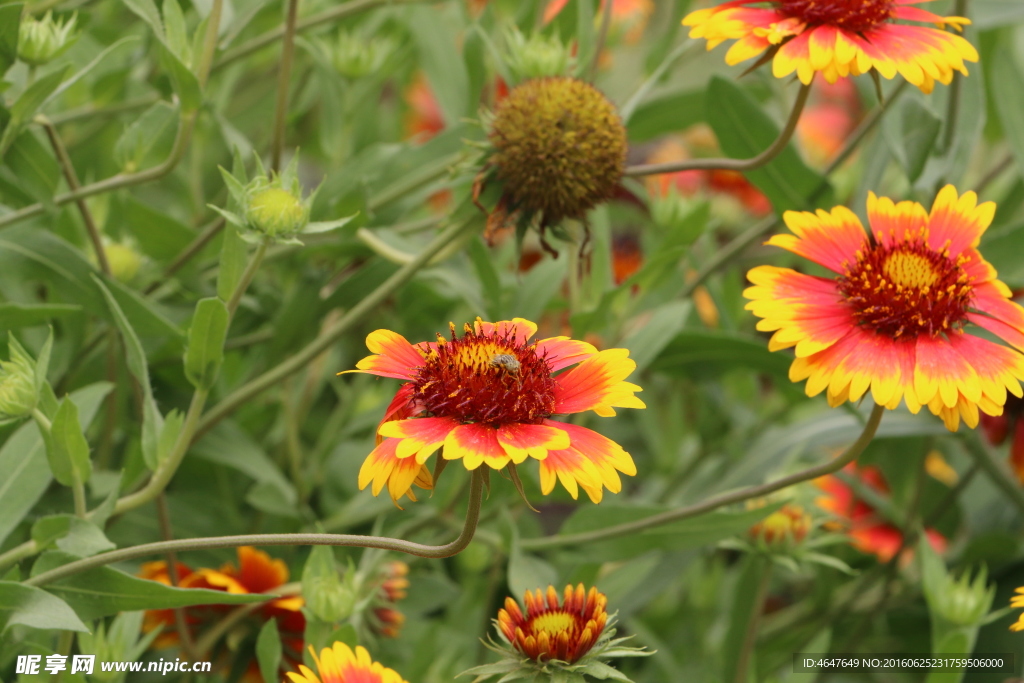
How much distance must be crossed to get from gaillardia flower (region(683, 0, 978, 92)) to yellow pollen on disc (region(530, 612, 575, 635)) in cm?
32

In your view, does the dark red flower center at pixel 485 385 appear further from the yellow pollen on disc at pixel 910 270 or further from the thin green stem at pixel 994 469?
the thin green stem at pixel 994 469

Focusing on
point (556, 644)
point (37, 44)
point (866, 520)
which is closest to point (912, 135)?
point (866, 520)

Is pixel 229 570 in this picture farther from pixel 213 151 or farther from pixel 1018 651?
pixel 1018 651

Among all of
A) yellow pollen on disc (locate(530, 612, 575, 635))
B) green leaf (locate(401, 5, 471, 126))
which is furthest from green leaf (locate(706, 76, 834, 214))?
yellow pollen on disc (locate(530, 612, 575, 635))

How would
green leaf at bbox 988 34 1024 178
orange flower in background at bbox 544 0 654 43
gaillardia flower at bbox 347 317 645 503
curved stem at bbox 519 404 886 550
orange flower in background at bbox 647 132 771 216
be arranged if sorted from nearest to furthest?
1. gaillardia flower at bbox 347 317 645 503
2. curved stem at bbox 519 404 886 550
3. green leaf at bbox 988 34 1024 178
4. orange flower in background at bbox 544 0 654 43
5. orange flower in background at bbox 647 132 771 216

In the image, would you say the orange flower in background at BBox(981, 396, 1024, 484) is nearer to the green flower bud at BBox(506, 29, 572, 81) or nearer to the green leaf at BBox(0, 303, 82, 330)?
the green flower bud at BBox(506, 29, 572, 81)

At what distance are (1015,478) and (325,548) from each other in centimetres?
69

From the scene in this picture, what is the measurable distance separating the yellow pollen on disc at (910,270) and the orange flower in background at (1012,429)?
16.3 inches

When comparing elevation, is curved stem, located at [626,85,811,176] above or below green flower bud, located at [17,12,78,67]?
below

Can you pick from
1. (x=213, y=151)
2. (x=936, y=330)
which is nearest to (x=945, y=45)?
(x=936, y=330)

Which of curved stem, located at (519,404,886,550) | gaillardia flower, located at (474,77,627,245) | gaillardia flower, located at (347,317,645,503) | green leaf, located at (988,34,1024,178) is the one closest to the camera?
gaillardia flower, located at (347,317,645,503)

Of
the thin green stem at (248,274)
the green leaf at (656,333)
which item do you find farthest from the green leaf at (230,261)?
the green leaf at (656,333)

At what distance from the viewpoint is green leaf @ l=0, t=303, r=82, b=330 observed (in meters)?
0.60

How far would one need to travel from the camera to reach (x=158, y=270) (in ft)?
2.47
